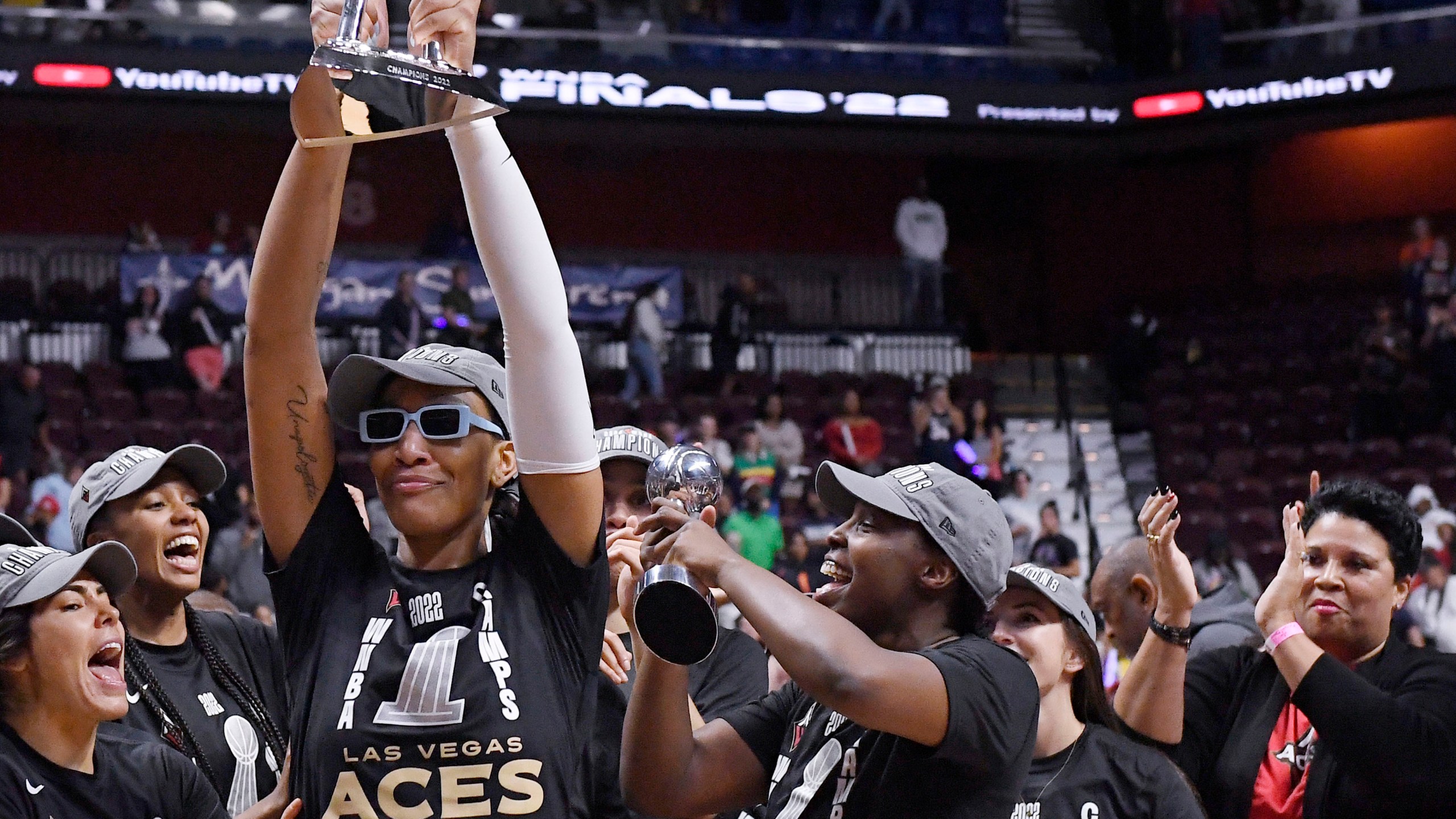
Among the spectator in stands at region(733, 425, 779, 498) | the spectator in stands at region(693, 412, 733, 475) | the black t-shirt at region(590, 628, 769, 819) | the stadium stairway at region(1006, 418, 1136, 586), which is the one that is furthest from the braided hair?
the stadium stairway at region(1006, 418, 1136, 586)

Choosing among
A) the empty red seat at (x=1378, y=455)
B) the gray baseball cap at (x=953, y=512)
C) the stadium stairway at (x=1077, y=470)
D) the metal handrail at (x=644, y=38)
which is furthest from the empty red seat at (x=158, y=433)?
the gray baseball cap at (x=953, y=512)

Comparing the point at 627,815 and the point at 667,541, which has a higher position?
the point at 667,541

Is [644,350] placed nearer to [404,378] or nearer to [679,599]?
[404,378]

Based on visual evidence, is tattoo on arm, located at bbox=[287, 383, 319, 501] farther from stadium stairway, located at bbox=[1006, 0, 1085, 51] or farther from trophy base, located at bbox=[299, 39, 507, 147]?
stadium stairway, located at bbox=[1006, 0, 1085, 51]

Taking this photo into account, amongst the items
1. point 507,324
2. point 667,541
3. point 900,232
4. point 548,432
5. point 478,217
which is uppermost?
point 900,232

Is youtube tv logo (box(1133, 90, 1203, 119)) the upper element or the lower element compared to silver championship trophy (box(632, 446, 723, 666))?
upper

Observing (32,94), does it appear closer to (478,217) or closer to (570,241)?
(570,241)

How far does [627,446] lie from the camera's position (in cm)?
380

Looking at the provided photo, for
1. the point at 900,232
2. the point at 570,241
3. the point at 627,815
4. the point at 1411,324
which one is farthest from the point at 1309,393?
the point at 627,815

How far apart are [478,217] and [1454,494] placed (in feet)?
40.5

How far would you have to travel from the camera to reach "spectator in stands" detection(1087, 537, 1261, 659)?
14.8ft

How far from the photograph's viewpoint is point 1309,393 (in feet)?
51.0

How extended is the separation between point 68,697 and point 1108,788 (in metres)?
2.04

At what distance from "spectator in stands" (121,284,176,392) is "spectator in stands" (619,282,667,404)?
369 centimetres
